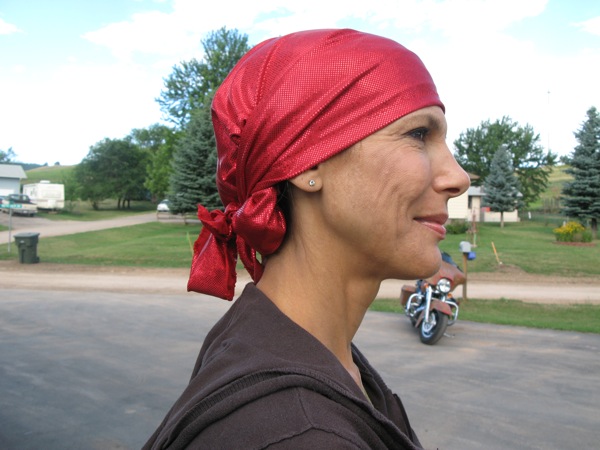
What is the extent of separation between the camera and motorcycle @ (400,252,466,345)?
834 cm

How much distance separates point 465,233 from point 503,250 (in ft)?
31.9

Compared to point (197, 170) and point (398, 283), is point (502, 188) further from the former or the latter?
point (398, 283)

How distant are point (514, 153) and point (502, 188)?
59.5ft

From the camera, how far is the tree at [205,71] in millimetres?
47156

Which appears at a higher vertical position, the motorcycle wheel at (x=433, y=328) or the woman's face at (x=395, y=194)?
the woman's face at (x=395, y=194)

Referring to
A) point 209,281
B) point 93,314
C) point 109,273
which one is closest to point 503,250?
point 109,273

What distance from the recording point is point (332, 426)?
36.0 inches

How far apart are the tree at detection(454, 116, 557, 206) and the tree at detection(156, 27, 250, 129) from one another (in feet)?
102

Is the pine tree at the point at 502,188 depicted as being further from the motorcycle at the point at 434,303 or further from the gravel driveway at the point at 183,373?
the motorcycle at the point at 434,303

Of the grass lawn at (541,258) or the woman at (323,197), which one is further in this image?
the grass lawn at (541,258)

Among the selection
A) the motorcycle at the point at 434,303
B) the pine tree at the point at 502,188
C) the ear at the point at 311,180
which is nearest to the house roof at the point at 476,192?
the pine tree at the point at 502,188

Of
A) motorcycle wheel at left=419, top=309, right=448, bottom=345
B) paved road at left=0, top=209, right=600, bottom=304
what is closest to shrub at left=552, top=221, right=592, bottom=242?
paved road at left=0, top=209, right=600, bottom=304

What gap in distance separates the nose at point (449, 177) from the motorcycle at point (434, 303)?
24.0 ft

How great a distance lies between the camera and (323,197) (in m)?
1.23
